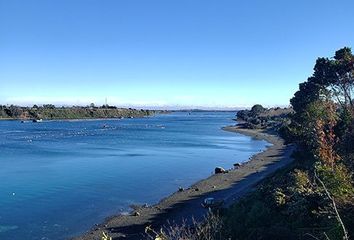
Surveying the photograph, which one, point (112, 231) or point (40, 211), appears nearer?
point (112, 231)

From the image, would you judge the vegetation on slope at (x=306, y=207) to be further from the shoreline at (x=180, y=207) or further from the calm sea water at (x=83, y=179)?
the calm sea water at (x=83, y=179)

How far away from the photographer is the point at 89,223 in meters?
34.0

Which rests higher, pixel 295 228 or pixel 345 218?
pixel 345 218

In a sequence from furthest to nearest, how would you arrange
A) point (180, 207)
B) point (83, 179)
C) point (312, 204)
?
point (83, 179), point (180, 207), point (312, 204)

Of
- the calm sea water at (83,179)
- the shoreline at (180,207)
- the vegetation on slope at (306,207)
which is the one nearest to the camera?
Answer: the vegetation on slope at (306,207)

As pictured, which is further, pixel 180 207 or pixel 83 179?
pixel 83 179

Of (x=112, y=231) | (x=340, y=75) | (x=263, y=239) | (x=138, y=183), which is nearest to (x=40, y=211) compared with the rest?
(x=112, y=231)

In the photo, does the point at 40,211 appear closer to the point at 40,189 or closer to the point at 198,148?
the point at 40,189

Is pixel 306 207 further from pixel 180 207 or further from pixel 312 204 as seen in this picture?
pixel 180 207

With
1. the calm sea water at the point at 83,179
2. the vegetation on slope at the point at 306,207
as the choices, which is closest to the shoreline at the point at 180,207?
the calm sea water at the point at 83,179

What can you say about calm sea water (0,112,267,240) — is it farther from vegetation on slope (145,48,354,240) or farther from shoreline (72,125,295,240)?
vegetation on slope (145,48,354,240)

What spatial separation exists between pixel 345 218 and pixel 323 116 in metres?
27.3

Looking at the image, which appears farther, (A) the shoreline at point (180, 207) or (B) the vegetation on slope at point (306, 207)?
(A) the shoreline at point (180, 207)

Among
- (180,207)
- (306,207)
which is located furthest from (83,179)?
(306,207)
